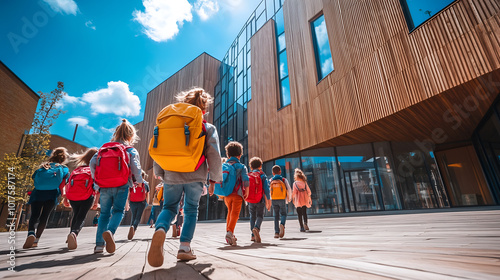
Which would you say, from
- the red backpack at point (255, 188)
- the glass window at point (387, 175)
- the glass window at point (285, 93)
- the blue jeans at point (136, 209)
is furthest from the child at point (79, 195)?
the glass window at point (387, 175)

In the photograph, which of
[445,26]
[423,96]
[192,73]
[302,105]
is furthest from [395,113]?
[192,73]

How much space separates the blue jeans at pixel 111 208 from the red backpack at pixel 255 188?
1981 millimetres

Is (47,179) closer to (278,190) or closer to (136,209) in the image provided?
(136,209)

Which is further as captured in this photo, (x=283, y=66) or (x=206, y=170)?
(x=283, y=66)

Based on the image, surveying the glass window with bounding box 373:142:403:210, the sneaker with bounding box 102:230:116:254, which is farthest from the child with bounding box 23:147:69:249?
the glass window with bounding box 373:142:403:210

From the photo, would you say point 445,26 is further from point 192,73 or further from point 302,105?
point 192,73

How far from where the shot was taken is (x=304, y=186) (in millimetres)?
5691

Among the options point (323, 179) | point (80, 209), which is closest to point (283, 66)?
point (323, 179)

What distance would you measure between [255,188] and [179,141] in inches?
96.8

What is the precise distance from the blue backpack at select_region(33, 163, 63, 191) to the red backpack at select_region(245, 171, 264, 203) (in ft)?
10.6

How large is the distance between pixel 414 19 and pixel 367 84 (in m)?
2.66

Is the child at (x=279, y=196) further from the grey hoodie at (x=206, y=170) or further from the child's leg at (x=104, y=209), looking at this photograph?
the child's leg at (x=104, y=209)

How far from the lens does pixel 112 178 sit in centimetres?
264

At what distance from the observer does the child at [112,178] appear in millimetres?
2648
